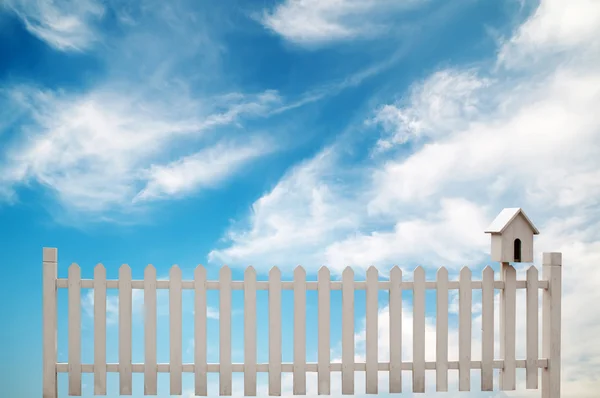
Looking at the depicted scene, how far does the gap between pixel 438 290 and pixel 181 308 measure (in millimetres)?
3179

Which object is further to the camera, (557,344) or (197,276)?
(557,344)

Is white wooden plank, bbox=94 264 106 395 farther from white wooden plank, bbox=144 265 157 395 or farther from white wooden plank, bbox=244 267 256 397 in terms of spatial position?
white wooden plank, bbox=244 267 256 397

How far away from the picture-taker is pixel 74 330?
277 inches

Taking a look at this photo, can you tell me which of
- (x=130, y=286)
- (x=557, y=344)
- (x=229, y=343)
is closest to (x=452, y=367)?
(x=557, y=344)

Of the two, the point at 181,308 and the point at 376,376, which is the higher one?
the point at 181,308

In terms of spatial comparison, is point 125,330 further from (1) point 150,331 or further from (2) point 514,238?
(2) point 514,238

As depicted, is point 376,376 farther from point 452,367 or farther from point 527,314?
point 527,314

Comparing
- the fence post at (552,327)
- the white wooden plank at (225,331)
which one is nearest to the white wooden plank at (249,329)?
the white wooden plank at (225,331)

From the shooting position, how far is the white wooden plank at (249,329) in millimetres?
6992

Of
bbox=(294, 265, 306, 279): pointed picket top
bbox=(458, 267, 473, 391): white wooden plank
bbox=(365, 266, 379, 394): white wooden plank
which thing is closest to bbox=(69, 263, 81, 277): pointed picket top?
bbox=(294, 265, 306, 279): pointed picket top

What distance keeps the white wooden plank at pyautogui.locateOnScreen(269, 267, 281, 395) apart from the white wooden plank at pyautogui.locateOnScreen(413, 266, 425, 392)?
169cm

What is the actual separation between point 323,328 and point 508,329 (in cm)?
239

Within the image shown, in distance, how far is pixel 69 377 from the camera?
706cm

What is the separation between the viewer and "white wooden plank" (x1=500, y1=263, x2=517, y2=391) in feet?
24.1
